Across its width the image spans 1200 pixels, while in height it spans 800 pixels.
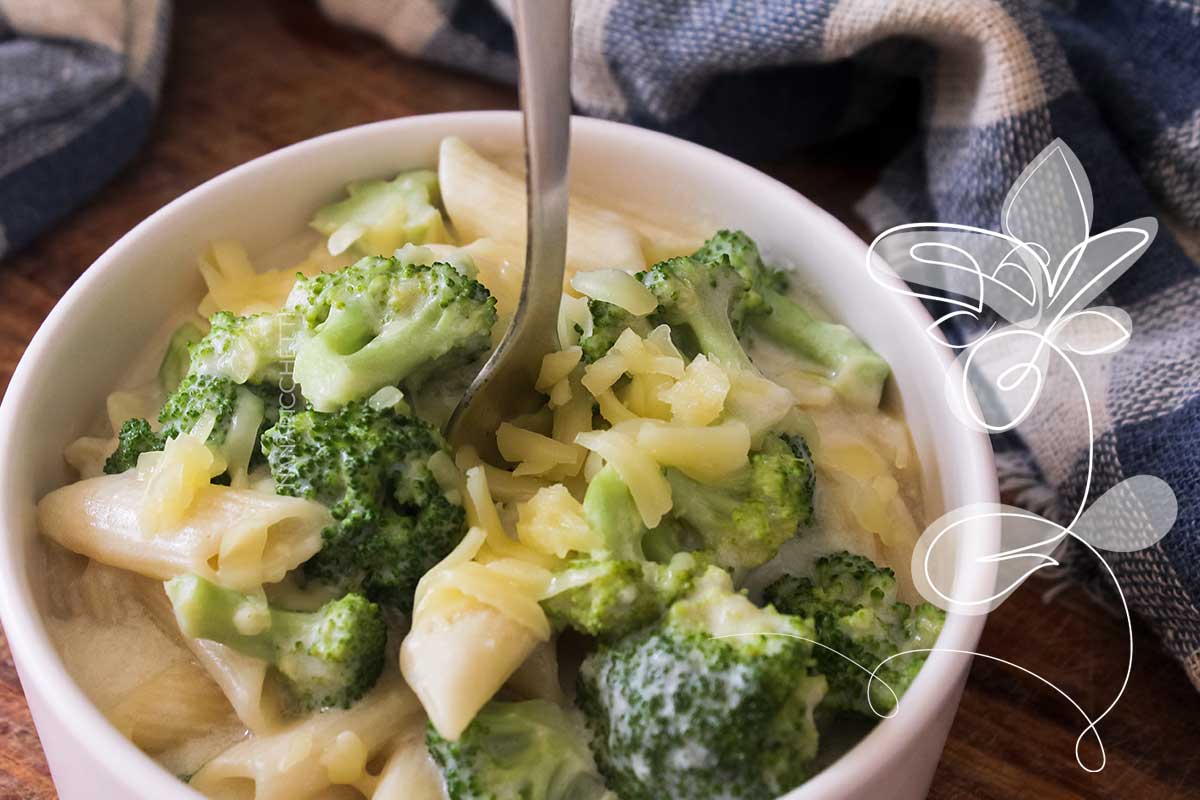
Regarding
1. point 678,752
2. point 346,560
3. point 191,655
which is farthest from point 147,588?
point 678,752

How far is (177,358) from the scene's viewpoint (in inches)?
55.5

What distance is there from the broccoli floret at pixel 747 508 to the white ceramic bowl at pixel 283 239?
17 centimetres

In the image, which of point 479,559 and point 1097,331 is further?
point 1097,331

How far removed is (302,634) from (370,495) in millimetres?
134

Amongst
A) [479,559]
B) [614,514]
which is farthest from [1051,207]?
[479,559]

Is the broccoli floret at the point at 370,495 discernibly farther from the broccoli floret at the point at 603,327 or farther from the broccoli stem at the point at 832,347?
the broccoli stem at the point at 832,347

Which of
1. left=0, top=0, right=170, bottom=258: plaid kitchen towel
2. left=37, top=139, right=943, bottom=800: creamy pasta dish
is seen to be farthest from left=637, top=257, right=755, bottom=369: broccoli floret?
left=0, top=0, right=170, bottom=258: plaid kitchen towel

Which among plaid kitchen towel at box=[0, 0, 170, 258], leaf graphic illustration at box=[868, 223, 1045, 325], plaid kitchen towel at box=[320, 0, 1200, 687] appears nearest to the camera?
leaf graphic illustration at box=[868, 223, 1045, 325]

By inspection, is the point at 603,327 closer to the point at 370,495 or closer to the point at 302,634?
the point at 370,495

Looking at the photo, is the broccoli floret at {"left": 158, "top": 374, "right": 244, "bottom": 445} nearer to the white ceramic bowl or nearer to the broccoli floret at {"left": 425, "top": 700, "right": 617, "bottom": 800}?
the white ceramic bowl

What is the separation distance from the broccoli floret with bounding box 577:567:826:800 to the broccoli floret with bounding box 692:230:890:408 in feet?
1.33

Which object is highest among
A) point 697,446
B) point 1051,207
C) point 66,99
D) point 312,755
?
point 1051,207

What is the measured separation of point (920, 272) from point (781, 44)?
20.1 inches

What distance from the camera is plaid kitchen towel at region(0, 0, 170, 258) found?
6.28 feet
